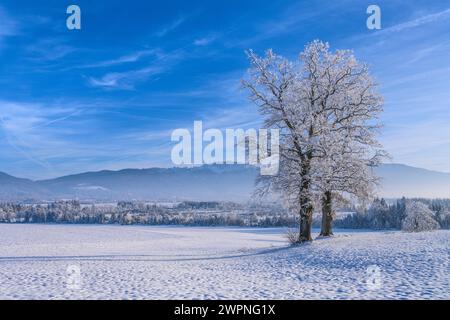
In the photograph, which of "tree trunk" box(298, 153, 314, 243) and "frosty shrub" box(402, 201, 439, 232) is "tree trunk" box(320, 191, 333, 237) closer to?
"tree trunk" box(298, 153, 314, 243)

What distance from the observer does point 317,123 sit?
28.8 meters

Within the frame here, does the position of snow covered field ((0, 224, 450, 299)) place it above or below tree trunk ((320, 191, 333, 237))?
below

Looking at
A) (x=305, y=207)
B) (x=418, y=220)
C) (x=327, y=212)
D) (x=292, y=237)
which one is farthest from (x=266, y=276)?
(x=418, y=220)

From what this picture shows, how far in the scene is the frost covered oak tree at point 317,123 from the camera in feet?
94.5

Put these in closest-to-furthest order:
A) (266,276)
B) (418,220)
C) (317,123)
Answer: (266,276), (317,123), (418,220)

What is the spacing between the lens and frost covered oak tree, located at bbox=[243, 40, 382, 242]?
28.8m

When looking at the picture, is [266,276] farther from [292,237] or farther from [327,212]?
[327,212]

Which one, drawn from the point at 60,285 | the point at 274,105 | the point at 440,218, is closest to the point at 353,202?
the point at 274,105

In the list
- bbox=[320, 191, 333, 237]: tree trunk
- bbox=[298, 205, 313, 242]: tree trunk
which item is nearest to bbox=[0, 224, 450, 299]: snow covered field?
bbox=[298, 205, 313, 242]: tree trunk

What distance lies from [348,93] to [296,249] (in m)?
12.7

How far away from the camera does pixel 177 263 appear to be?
25031mm

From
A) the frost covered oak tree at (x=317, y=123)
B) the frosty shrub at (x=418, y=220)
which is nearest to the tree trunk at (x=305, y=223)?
the frost covered oak tree at (x=317, y=123)

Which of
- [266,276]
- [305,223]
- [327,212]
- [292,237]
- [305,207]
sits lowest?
[266,276]

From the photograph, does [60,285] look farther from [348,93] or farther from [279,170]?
[348,93]
